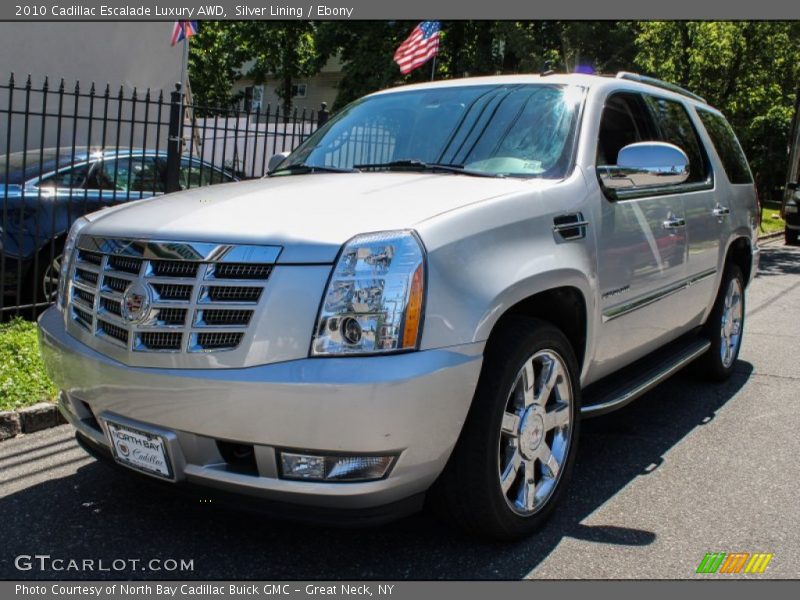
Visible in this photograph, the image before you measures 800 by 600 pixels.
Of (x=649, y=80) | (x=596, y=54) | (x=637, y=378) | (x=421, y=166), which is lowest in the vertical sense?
(x=637, y=378)

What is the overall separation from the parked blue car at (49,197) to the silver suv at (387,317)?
3292 mm

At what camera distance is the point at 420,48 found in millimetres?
13484

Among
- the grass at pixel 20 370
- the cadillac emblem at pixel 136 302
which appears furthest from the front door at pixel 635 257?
the grass at pixel 20 370

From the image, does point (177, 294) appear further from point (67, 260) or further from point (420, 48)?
point (420, 48)

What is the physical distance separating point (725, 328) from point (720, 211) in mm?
982

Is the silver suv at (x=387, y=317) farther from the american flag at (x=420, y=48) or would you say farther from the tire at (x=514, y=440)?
the american flag at (x=420, y=48)

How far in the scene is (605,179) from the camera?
3.62 meters

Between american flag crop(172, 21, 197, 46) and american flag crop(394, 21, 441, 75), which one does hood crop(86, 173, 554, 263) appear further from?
american flag crop(172, 21, 197, 46)

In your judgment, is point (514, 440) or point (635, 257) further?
point (635, 257)

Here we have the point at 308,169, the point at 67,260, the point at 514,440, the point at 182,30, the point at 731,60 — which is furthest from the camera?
the point at 731,60

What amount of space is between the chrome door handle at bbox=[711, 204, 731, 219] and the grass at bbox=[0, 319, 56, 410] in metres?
4.18

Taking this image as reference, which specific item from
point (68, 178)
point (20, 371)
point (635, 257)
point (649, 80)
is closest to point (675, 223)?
point (635, 257)

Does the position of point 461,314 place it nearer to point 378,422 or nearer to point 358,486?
point 378,422

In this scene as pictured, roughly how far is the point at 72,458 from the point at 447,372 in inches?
94.7
